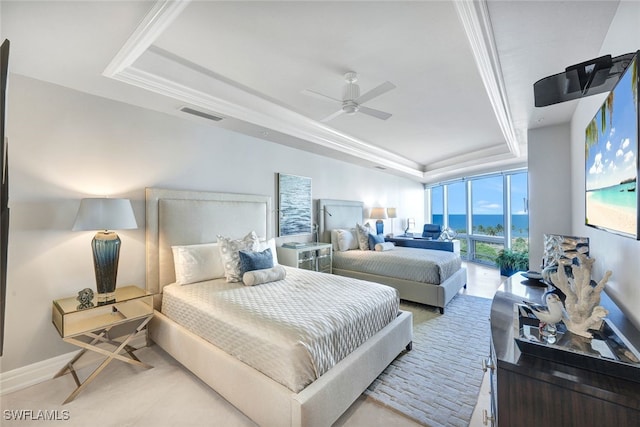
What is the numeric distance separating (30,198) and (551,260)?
4376 mm

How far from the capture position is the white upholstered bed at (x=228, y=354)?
151cm

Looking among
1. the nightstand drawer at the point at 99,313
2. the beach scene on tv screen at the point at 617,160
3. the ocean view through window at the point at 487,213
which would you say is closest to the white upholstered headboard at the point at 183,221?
the nightstand drawer at the point at 99,313

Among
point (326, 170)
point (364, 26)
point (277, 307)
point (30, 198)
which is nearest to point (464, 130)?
point (326, 170)

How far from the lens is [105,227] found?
83.6 inches

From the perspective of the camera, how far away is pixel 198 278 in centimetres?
271

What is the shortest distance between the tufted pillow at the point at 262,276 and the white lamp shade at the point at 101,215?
3.73 ft

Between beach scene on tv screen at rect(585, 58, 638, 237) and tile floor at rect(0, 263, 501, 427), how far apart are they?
151cm

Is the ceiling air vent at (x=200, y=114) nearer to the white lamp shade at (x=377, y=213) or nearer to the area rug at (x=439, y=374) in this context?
the area rug at (x=439, y=374)

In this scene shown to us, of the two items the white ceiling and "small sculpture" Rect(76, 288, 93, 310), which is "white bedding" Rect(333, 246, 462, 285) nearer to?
the white ceiling

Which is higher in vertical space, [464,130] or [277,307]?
[464,130]

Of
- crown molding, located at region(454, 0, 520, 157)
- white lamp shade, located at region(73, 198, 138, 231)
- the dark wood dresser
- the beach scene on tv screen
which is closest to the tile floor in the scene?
the dark wood dresser

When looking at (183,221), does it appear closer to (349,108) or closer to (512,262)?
(349,108)

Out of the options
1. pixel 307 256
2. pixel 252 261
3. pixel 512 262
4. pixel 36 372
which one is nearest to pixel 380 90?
pixel 252 261

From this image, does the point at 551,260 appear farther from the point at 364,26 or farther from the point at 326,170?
the point at 326,170
